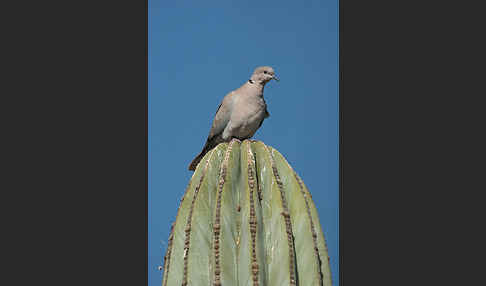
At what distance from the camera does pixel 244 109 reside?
10.5 feet

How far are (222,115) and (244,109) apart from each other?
154 mm

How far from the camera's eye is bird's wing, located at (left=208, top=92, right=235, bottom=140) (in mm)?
3270

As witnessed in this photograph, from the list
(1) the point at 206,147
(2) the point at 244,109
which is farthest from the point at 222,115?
(1) the point at 206,147

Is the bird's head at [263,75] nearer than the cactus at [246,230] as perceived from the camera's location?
No

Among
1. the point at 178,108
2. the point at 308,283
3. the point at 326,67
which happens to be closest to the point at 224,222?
the point at 308,283

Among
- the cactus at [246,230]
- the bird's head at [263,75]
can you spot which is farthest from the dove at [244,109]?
the cactus at [246,230]

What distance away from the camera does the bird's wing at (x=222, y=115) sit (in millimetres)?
3270

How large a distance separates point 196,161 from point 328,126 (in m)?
0.80

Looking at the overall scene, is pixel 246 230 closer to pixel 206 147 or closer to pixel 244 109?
pixel 244 109

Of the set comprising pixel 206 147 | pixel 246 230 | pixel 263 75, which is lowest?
pixel 246 230

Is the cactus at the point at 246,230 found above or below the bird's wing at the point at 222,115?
below

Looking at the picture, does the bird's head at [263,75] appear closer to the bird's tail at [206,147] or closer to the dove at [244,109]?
the dove at [244,109]

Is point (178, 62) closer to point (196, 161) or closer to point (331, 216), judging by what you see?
point (196, 161)

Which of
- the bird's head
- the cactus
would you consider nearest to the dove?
the bird's head
